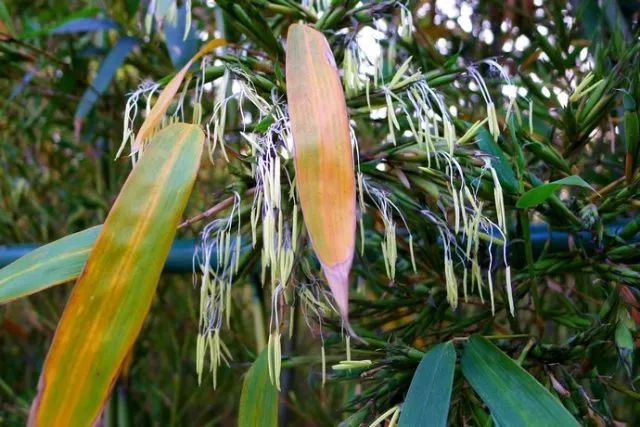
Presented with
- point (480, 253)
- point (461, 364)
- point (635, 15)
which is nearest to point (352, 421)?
point (461, 364)

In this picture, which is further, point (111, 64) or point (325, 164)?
point (111, 64)

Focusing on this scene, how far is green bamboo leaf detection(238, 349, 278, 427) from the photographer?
406 millimetres

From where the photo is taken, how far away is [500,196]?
14.8 inches

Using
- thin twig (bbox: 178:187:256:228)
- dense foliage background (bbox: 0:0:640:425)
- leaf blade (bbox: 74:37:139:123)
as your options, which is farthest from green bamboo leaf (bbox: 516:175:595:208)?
leaf blade (bbox: 74:37:139:123)

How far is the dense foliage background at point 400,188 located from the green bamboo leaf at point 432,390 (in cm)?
3

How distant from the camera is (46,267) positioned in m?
0.39

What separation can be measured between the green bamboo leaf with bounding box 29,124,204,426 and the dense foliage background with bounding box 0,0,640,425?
70mm

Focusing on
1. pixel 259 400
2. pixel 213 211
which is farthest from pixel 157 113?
pixel 259 400

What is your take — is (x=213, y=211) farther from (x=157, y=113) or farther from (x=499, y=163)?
(x=499, y=163)

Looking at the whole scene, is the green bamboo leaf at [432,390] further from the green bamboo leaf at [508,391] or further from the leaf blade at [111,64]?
the leaf blade at [111,64]

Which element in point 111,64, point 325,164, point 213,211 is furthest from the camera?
point 111,64

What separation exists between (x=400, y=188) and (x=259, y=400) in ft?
0.55

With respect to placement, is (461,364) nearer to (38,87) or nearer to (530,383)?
(530,383)

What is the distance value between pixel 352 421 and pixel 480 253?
176mm
